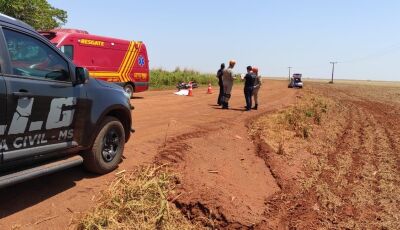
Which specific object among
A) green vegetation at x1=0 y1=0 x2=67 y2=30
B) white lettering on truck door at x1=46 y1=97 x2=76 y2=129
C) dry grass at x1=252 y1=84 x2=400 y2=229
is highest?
green vegetation at x1=0 y1=0 x2=67 y2=30

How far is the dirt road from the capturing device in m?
5.48

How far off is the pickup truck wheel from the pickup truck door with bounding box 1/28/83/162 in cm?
47

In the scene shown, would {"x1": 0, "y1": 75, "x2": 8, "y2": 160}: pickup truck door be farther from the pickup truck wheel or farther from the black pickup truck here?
the pickup truck wheel

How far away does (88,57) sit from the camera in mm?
16625

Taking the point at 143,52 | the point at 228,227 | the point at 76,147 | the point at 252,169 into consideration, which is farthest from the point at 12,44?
the point at 143,52

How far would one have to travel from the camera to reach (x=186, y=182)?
6.69 m

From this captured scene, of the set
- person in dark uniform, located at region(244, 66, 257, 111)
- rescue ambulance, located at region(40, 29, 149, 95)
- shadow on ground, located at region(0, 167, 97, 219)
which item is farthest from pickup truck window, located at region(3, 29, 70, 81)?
person in dark uniform, located at region(244, 66, 257, 111)

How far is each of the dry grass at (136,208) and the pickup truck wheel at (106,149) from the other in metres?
0.29

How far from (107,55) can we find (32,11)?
501 inches

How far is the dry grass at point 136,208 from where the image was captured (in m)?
5.22

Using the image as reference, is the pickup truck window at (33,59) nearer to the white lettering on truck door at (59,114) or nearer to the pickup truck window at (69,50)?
the white lettering on truck door at (59,114)

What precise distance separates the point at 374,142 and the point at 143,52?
10.6 meters

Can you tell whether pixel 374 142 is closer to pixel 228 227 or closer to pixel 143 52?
pixel 228 227

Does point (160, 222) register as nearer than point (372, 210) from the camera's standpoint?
Yes
